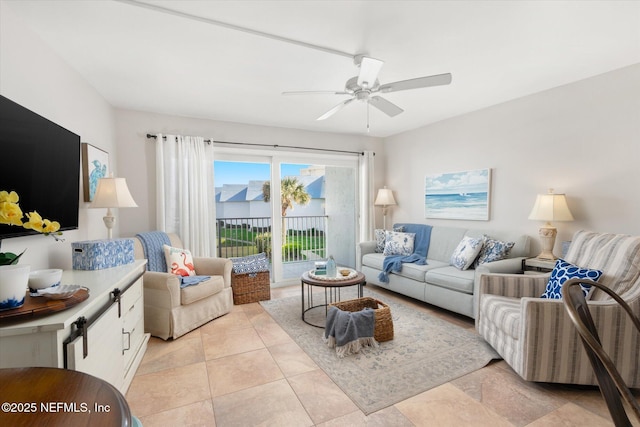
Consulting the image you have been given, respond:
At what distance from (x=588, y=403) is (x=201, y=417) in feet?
7.72

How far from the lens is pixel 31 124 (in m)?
1.68

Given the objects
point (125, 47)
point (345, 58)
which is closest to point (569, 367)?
point (345, 58)

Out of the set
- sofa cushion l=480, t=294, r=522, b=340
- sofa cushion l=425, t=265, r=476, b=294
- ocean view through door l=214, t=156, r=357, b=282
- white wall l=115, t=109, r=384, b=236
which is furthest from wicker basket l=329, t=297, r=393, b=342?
white wall l=115, t=109, r=384, b=236

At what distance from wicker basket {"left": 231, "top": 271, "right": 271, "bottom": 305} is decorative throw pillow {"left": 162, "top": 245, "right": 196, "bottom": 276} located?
58 centimetres

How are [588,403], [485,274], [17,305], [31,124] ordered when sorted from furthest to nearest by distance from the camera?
[485,274], [588,403], [31,124], [17,305]

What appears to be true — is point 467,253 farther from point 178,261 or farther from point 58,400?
point 58,400

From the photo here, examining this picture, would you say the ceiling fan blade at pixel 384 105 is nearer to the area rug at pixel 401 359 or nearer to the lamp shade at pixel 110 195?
the area rug at pixel 401 359

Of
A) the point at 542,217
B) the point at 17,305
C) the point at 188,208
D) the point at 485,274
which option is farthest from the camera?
the point at 188,208

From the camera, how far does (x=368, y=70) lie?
2062mm

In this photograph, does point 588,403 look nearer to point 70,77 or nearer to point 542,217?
point 542,217

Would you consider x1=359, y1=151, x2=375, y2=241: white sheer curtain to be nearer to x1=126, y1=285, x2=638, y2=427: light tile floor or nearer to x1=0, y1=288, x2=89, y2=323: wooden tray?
x1=126, y1=285, x2=638, y2=427: light tile floor

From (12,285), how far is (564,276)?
3.21 meters

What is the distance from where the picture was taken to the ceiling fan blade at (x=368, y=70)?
1.94 meters

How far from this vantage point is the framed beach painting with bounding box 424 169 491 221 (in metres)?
3.77
